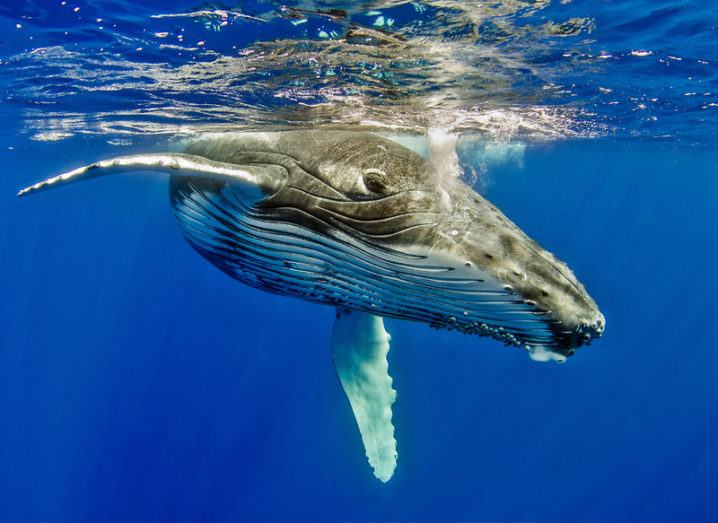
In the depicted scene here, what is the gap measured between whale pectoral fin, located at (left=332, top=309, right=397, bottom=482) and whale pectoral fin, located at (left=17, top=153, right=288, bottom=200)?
2113mm

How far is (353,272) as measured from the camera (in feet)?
10.2

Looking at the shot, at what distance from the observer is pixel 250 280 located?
4207 mm

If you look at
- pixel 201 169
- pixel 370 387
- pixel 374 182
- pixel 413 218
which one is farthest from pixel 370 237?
pixel 370 387

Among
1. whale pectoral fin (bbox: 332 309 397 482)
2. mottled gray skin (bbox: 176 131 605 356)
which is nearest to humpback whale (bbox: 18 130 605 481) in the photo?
mottled gray skin (bbox: 176 131 605 356)

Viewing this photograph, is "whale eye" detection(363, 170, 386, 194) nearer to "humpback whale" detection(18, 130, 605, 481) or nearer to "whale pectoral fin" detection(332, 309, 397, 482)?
"humpback whale" detection(18, 130, 605, 481)

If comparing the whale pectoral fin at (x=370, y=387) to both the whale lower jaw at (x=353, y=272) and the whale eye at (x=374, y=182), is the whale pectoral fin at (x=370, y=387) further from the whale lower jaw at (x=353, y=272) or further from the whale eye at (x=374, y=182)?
the whale eye at (x=374, y=182)

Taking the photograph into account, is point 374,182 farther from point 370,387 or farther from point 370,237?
point 370,387

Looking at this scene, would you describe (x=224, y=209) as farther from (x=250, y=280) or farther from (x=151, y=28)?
(x=151, y=28)

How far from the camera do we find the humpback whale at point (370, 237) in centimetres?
241

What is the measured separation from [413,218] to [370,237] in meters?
0.27

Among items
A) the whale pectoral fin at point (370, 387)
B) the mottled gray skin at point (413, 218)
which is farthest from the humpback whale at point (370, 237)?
the whale pectoral fin at point (370, 387)

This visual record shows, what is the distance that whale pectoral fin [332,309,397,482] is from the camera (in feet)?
17.1

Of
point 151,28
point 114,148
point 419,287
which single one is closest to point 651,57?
point 151,28

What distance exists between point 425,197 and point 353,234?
508 mm
